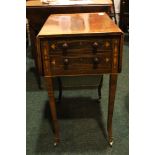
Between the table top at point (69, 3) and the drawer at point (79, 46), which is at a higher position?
the table top at point (69, 3)

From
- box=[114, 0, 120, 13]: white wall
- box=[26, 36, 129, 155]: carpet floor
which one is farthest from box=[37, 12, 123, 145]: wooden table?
box=[114, 0, 120, 13]: white wall

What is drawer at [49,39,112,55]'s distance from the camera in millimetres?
1227

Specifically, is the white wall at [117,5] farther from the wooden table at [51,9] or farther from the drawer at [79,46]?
the drawer at [79,46]

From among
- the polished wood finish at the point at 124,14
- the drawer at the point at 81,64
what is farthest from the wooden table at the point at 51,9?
the polished wood finish at the point at 124,14

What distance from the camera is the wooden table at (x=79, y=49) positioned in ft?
3.99

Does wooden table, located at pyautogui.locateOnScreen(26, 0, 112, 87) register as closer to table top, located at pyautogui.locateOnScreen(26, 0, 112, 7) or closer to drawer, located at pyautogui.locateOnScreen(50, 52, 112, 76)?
table top, located at pyautogui.locateOnScreen(26, 0, 112, 7)

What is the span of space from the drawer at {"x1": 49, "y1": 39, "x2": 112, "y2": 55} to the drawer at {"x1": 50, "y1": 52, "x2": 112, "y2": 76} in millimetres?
29

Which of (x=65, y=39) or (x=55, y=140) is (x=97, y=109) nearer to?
(x=55, y=140)

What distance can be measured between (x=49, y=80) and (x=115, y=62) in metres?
0.39

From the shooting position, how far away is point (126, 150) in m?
1.51

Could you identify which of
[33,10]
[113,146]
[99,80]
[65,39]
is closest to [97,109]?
[99,80]

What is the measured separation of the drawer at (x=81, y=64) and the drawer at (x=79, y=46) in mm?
29

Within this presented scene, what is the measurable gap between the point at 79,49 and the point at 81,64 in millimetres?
88
